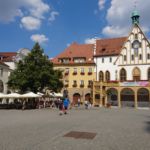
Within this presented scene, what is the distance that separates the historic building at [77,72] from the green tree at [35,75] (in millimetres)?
18382

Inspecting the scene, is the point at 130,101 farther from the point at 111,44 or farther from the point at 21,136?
the point at 21,136

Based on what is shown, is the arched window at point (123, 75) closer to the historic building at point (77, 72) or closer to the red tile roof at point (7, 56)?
the historic building at point (77, 72)

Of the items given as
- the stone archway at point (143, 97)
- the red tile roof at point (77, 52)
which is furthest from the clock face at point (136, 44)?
the red tile roof at point (77, 52)

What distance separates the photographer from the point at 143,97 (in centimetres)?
5506

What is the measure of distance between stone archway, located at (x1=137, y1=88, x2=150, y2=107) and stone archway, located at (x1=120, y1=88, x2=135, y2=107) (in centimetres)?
128

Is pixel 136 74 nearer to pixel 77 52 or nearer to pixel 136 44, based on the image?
pixel 136 44

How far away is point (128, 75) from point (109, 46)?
1038cm

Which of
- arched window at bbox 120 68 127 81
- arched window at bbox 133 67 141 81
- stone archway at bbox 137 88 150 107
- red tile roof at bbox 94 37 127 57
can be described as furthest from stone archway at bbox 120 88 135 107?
red tile roof at bbox 94 37 127 57

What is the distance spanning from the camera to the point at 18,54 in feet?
220

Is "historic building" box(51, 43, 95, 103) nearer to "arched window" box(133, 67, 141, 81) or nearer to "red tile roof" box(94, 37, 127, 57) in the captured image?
"red tile roof" box(94, 37, 127, 57)

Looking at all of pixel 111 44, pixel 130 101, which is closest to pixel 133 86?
pixel 130 101

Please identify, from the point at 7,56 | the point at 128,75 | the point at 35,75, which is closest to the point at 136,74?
the point at 128,75

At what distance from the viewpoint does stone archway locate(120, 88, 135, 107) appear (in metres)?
55.9

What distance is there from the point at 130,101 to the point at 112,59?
1120 centimetres
